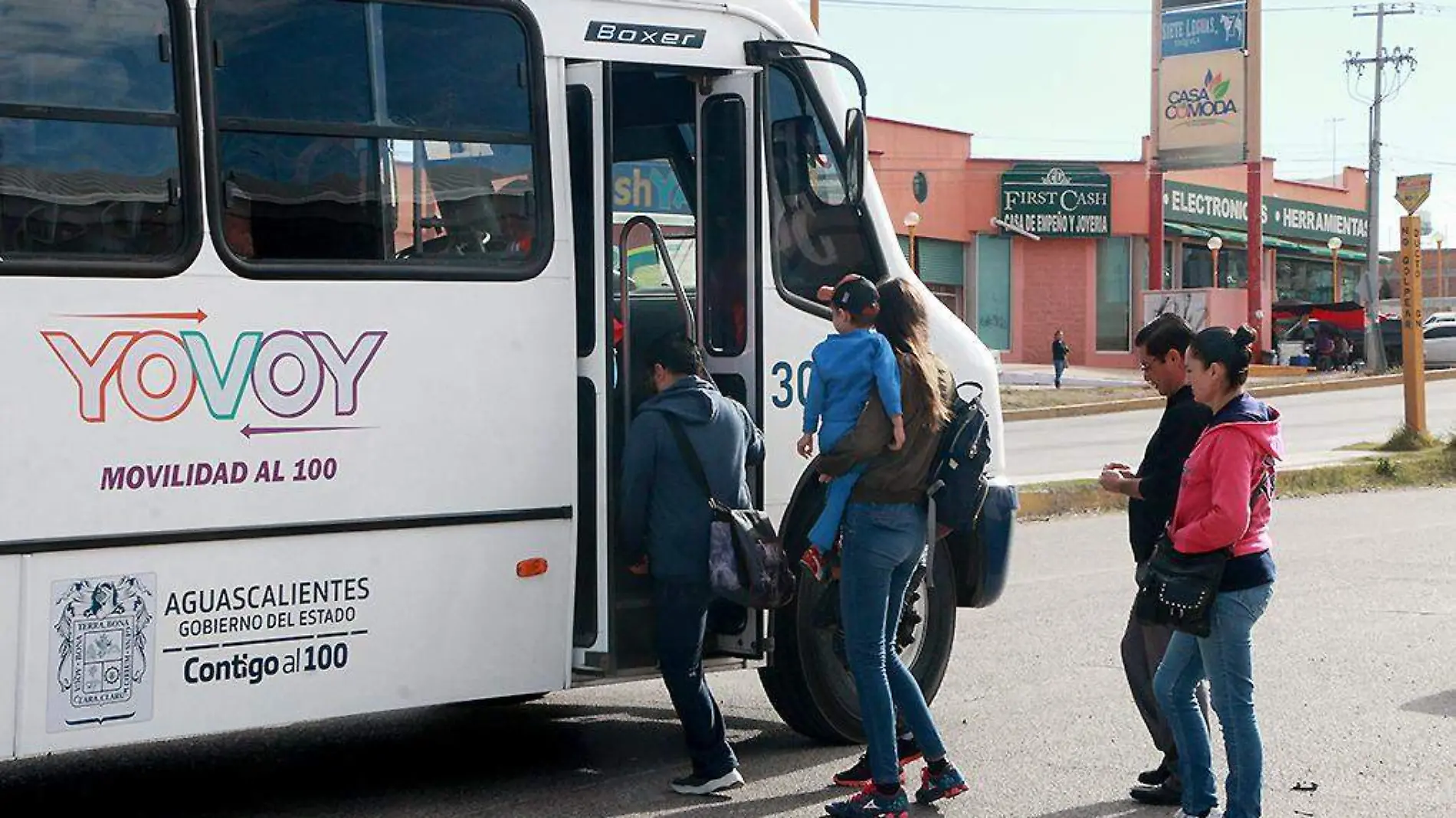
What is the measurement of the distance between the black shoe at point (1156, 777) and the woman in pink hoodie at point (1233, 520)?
2.52 feet

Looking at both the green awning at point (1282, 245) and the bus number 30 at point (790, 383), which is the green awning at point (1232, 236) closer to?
the green awning at point (1282, 245)

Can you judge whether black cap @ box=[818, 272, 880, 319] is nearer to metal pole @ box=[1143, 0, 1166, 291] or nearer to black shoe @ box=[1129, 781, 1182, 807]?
black shoe @ box=[1129, 781, 1182, 807]

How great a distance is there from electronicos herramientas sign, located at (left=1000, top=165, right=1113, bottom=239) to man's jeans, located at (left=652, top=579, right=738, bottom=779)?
1853 inches

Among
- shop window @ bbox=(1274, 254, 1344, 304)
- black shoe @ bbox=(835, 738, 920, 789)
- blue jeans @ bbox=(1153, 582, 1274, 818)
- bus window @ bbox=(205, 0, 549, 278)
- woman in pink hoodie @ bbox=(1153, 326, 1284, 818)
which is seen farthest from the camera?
shop window @ bbox=(1274, 254, 1344, 304)

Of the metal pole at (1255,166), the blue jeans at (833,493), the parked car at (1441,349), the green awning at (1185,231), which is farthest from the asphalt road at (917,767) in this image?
the green awning at (1185,231)

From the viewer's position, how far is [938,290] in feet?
171

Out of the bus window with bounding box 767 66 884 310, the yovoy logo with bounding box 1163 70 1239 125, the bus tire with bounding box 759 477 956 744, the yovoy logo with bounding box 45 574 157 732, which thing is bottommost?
the bus tire with bounding box 759 477 956 744

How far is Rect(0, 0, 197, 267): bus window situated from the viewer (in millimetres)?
5910

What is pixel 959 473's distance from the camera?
656 cm

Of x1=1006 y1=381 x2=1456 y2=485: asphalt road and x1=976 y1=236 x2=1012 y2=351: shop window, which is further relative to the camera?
x1=976 y1=236 x2=1012 y2=351: shop window

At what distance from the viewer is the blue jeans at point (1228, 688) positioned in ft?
19.7

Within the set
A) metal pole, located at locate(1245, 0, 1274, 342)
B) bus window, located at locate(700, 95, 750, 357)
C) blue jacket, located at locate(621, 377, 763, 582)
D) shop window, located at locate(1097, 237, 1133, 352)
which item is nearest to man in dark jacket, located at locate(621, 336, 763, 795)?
blue jacket, located at locate(621, 377, 763, 582)

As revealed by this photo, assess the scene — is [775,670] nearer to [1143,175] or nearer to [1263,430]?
[1263,430]

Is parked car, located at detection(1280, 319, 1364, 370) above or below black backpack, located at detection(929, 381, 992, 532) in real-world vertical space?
below
